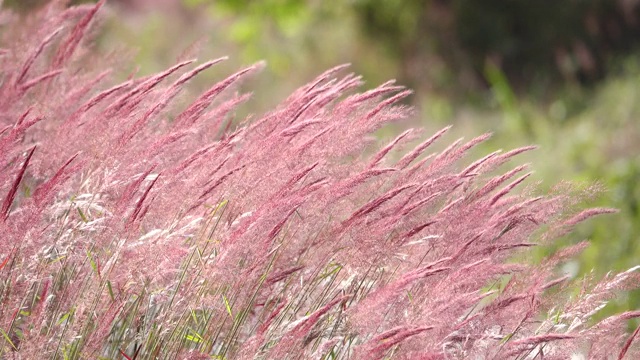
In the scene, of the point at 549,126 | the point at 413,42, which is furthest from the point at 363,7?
the point at 549,126

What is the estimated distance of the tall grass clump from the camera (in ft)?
A: 8.01

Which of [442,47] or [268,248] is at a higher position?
[442,47]

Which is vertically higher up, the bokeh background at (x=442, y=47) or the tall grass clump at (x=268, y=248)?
the bokeh background at (x=442, y=47)

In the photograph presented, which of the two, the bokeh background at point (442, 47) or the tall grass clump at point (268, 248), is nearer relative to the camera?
the tall grass clump at point (268, 248)

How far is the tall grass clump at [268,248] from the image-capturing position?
8.01 ft

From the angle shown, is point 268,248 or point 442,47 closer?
point 268,248

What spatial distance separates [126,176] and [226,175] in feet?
0.84

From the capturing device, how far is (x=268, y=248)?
2492 mm

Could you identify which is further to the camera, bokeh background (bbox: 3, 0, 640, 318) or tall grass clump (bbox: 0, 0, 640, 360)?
bokeh background (bbox: 3, 0, 640, 318)

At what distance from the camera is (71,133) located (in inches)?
111

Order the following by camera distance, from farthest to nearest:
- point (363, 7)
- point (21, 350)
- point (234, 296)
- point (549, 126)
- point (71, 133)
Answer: point (363, 7)
point (549, 126)
point (71, 133)
point (234, 296)
point (21, 350)

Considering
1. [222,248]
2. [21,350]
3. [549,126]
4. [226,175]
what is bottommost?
[21,350]

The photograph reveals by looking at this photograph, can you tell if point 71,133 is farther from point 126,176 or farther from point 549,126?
point 549,126

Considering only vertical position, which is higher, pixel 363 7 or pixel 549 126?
pixel 363 7
